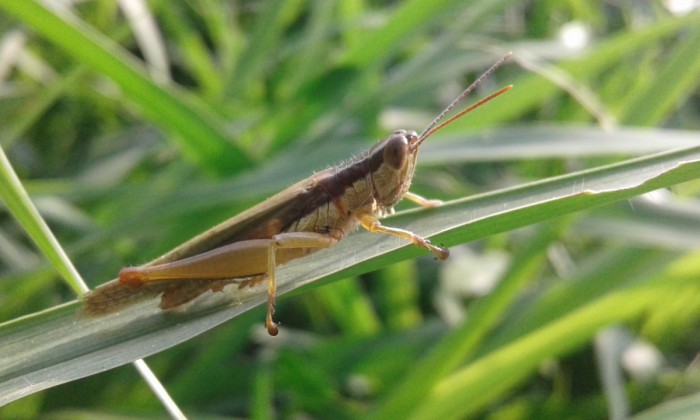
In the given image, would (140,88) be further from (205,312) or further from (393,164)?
(205,312)

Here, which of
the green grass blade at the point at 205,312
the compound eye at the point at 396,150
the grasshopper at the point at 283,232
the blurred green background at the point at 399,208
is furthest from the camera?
the blurred green background at the point at 399,208

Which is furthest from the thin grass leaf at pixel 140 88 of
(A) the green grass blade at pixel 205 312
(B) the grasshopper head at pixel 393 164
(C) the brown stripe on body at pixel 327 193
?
(A) the green grass blade at pixel 205 312

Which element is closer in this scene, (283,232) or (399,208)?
(283,232)

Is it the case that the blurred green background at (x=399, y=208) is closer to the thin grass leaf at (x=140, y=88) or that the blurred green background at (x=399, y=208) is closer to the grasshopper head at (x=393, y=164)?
the thin grass leaf at (x=140, y=88)

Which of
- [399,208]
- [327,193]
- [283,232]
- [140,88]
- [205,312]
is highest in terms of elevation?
[140,88]

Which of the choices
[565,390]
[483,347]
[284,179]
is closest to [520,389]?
[565,390]

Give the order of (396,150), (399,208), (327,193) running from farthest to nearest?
(399,208) → (327,193) → (396,150)

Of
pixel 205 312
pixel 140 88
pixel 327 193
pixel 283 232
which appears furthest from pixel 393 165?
pixel 140 88
